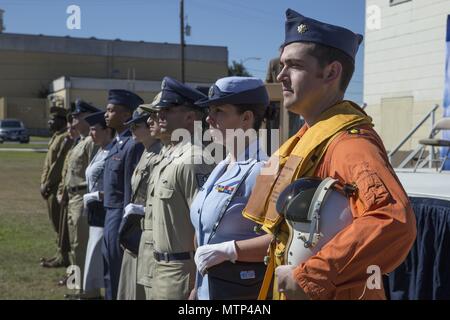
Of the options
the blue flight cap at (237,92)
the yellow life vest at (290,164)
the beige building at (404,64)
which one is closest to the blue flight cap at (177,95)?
the blue flight cap at (237,92)

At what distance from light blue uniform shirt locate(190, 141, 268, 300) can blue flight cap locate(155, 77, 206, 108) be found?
94cm

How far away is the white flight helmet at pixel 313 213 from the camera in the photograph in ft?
6.08

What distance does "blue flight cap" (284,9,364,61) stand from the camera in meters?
2.03

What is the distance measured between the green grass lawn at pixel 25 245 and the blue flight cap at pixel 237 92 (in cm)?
393

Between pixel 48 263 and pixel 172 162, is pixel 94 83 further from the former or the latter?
pixel 172 162

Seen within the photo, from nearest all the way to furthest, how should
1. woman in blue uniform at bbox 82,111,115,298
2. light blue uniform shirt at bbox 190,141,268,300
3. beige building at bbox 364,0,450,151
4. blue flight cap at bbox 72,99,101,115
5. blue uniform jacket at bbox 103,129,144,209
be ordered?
1. light blue uniform shirt at bbox 190,141,268,300
2. blue uniform jacket at bbox 103,129,144,209
3. woman in blue uniform at bbox 82,111,115,298
4. blue flight cap at bbox 72,99,101,115
5. beige building at bbox 364,0,450,151

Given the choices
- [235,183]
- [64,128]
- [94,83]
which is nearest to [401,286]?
[235,183]

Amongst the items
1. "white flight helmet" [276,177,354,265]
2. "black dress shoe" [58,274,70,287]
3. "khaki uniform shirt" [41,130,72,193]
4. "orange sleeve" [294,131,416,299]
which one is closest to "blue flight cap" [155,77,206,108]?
"white flight helmet" [276,177,354,265]

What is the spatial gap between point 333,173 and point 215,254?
116 cm

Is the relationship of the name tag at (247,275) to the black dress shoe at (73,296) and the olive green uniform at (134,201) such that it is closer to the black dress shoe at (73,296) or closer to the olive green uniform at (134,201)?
the olive green uniform at (134,201)

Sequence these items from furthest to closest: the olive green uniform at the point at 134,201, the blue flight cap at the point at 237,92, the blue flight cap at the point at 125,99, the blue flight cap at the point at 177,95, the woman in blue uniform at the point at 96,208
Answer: the woman in blue uniform at the point at 96,208
the blue flight cap at the point at 125,99
the olive green uniform at the point at 134,201
the blue flight cap at the point at 177,95
the blue flight cap at the point at 237,92

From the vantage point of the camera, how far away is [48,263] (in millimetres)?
7746

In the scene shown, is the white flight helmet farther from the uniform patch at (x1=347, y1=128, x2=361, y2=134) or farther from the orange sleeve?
the uniform patch at (x1=347, y1=128, x2=361, y2=134)
